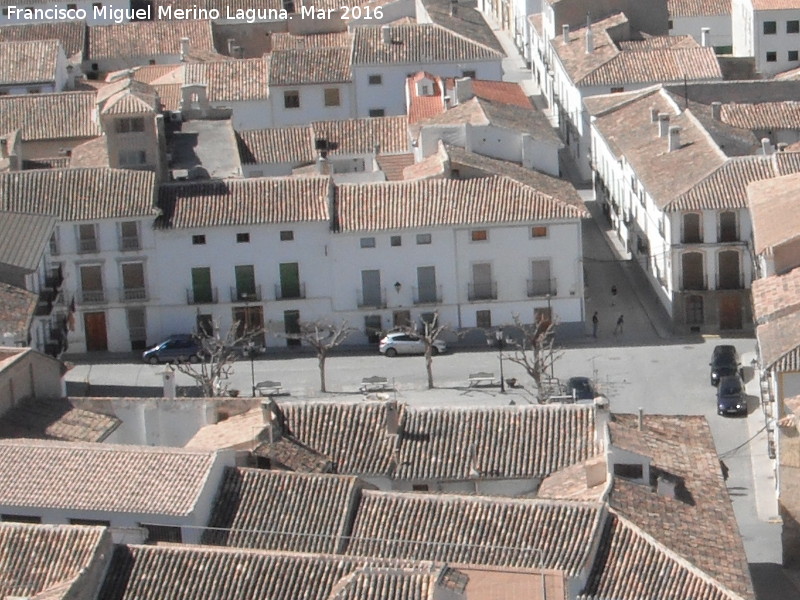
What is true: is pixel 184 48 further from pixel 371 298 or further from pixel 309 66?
pixel 371 298

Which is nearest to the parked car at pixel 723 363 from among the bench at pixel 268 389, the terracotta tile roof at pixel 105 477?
the bench at pixel 268 389

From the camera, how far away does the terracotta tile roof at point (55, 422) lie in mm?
53312

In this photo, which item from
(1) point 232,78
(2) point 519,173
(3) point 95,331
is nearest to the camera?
(3) point 95,331

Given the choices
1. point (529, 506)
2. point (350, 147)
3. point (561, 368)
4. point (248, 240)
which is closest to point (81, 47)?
point (350, 147)

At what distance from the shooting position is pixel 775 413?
58.2 metres

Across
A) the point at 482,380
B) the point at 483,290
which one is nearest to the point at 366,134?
the point at 483,290

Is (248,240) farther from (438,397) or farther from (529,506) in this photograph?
(529,506)

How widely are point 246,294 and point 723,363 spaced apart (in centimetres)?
1765

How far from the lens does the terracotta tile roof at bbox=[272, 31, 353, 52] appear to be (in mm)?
105062

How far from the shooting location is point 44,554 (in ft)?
141

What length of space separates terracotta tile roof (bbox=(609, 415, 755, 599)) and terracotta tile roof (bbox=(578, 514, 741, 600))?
741 millimetres

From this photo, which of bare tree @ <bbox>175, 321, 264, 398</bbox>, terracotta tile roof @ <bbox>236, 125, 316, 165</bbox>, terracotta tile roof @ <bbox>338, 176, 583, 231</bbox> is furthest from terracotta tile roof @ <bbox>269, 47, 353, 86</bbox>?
bare tree @ <bbox>175, 321, 264, 398</bbox>

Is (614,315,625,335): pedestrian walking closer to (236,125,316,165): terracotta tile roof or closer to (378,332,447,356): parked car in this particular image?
(378,332,447,356): parked car

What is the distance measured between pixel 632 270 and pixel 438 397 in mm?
14945
